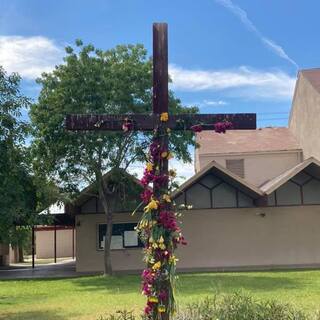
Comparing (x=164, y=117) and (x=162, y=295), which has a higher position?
(x=164, y=117)

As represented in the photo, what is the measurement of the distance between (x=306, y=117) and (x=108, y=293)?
19.4 meters

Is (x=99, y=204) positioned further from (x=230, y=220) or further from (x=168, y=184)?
(x=168, y=184)

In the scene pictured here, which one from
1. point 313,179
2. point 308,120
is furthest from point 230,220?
point 308,120

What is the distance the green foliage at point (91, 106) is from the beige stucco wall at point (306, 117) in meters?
10.3

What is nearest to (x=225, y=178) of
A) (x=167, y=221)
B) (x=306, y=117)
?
(x=306, y=117)

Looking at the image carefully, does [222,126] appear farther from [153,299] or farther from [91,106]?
[91,106]

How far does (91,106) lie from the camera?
68.7 feet

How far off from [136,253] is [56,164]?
681cm

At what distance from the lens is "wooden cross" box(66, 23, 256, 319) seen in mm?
6574

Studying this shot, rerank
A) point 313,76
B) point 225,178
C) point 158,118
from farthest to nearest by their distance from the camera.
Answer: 1. point 313,76
2. point 225,178
3. point 158,118

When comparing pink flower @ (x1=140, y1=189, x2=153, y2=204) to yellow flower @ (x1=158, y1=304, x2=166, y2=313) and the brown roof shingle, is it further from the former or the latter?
the brown roof shingle

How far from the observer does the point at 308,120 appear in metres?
31.6

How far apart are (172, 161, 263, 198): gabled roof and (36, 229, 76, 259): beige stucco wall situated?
2812cm

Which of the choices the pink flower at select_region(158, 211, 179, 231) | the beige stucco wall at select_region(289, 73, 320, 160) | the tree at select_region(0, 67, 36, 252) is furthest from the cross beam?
the beige stucco wall at select_region(289, 73, 320, 160)
